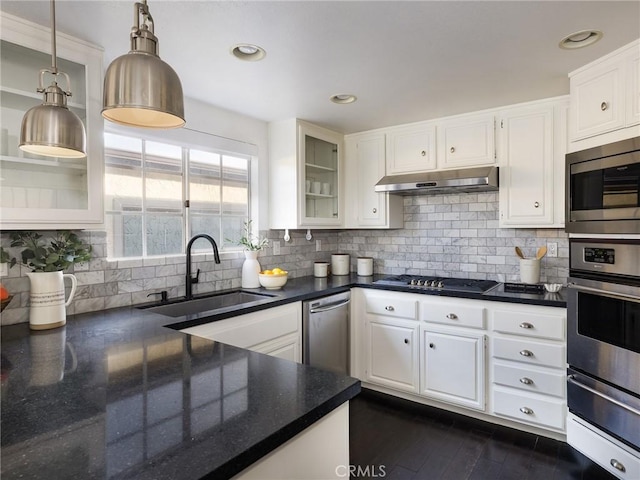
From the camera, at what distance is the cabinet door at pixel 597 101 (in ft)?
6.18

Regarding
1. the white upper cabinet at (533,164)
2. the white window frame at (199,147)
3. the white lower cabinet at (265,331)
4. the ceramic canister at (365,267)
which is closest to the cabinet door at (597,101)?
the white upper cabinet at (533,164)

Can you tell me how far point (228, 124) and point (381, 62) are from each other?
4.35 feet

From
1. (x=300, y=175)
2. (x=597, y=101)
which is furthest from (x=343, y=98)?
(x=597, y=101)

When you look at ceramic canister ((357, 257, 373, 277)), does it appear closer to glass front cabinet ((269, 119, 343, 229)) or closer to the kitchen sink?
glass front cabinet ((269, 119, 343, 229))

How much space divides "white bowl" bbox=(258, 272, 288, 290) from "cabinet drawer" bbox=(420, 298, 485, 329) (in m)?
1.04

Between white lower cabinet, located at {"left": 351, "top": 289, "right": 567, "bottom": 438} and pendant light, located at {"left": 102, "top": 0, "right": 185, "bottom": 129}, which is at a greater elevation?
pendant light, located at {"left": 102, "top": 0, "right": 185, "bottom": 129}

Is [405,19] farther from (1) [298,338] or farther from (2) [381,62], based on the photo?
(1) [298,338]

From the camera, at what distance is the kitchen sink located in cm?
229

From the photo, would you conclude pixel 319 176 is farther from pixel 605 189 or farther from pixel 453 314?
pixel 605 189

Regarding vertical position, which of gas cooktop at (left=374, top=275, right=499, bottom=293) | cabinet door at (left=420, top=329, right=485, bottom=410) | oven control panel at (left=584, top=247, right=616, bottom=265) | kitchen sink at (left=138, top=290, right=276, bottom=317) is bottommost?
cabinet door at (left=420, top=329, right=485, bottom=410)

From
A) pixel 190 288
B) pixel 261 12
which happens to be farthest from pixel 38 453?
pixel 190 288

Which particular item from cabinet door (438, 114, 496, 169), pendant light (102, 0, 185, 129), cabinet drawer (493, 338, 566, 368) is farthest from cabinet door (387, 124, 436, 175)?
pendant light (102, 0, 185, 129)

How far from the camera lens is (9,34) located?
1524 millimetres

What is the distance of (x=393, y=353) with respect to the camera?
288 centimetres
